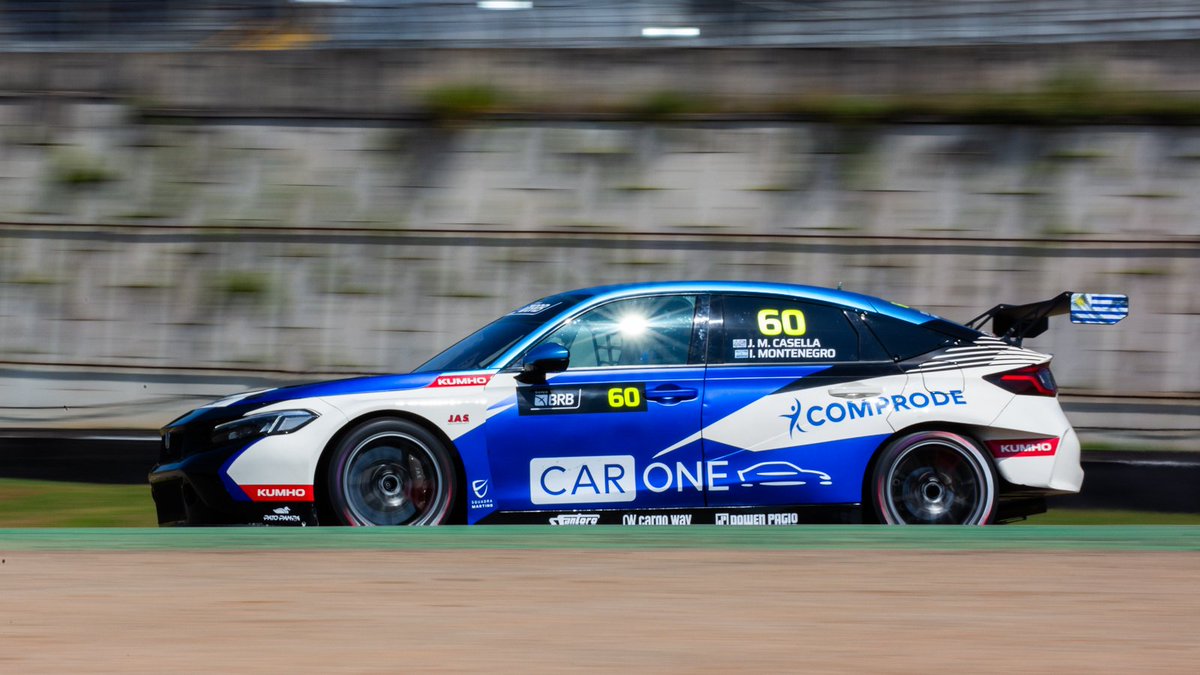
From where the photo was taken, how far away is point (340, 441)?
6.23 m

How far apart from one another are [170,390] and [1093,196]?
332 inches

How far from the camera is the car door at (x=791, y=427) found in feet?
20.4

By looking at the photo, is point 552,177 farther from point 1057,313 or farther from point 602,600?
point 602,600

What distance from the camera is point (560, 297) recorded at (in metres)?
6.87

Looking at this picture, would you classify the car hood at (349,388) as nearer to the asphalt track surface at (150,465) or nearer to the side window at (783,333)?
the side window at (783,333)

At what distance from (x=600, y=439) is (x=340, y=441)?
1290mm

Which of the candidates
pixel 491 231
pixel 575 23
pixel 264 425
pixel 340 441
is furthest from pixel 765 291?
pixel 575 23

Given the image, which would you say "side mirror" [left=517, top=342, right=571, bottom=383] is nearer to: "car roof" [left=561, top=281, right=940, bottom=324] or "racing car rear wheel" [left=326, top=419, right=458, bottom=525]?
"car roof" [left=561, top=281, right=940, bottom=324]

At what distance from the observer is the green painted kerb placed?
471cm

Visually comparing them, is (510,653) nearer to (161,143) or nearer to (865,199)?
(865,199)

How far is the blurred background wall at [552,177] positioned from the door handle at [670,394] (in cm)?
480

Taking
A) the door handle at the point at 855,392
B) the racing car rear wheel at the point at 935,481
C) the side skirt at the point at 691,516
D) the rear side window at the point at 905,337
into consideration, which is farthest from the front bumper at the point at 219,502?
the rear side window at the point at 905,337

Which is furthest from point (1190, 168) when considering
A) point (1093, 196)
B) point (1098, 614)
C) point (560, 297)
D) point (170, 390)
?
point (170, 390)

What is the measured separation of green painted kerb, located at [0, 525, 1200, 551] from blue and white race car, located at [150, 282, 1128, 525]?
988 millimetres
